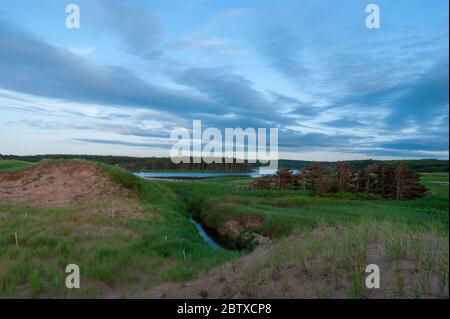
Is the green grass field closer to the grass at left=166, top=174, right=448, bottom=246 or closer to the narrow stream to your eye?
the grass at left=166, top=174, right=448, bottom=246

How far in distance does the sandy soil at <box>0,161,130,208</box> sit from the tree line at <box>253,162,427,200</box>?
2902 cm

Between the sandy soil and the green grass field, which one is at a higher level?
the sandy soil

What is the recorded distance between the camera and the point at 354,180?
53.2 metres

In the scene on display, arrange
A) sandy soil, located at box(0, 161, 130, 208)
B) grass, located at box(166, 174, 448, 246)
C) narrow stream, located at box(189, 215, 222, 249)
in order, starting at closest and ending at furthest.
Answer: narrow stream, located at box(189, 215, 222, 249), grass, located at box(166, 174, 448, 246), sandy soil, located at box(0, 161, 130, 208)

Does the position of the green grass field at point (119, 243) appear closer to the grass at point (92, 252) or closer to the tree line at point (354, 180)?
the grass at point (92, 252)

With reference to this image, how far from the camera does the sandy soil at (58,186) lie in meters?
22.6

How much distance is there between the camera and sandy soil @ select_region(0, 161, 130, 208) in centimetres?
2264

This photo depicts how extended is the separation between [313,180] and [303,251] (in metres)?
46.5

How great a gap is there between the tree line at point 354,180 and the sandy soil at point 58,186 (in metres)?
29.0

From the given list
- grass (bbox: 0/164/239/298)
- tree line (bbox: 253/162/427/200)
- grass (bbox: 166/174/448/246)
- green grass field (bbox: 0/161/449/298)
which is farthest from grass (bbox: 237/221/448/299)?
tree line (bbox: 253/162/427/200)

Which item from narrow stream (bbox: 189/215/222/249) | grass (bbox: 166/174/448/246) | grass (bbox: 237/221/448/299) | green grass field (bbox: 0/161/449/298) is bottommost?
narrow stream (bbox: 189/215/222/249)

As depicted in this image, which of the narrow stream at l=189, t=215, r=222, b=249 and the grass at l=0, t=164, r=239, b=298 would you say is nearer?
the grass at l=0, t=164, r=239, b=298

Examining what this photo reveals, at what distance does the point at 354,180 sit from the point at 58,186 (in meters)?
46.2

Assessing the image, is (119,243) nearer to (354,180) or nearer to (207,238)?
(207,238)
